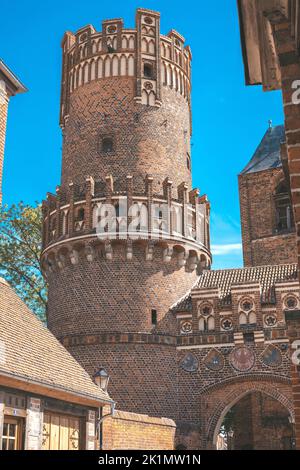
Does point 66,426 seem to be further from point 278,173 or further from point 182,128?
point 278,173

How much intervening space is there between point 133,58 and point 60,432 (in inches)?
705

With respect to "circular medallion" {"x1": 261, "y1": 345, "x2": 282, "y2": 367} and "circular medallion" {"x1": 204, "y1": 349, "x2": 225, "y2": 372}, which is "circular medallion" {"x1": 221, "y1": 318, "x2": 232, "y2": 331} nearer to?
"circular medallion" {"x1": 204, "y1": 349, "x2": 225, "y2": 372}

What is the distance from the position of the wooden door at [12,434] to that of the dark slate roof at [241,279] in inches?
471

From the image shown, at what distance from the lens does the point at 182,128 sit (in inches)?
1142

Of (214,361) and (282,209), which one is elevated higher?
(282,209)

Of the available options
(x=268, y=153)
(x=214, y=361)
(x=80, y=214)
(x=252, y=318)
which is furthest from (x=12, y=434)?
(x=268, y=153)

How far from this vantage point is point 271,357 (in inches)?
936

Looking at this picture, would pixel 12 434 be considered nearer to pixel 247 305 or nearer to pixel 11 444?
pixel 11 444

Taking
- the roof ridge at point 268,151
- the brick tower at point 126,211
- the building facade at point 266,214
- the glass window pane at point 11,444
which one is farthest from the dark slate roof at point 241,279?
the glass window pane at point 11,444

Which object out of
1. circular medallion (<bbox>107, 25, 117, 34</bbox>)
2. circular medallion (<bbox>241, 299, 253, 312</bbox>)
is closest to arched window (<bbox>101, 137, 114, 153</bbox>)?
circular medallion (<bbox>107, 25, 117, 34</bbox>)

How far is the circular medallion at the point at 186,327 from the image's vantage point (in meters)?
25.0

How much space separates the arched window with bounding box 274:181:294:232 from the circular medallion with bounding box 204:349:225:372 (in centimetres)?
1142
